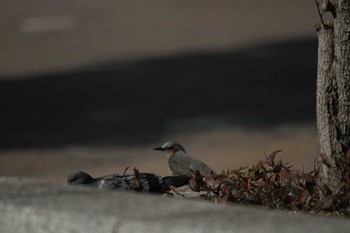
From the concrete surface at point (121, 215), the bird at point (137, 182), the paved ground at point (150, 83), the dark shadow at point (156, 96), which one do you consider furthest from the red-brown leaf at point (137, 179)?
the dark shadow at point (156, 96)

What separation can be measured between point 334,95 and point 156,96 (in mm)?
5947

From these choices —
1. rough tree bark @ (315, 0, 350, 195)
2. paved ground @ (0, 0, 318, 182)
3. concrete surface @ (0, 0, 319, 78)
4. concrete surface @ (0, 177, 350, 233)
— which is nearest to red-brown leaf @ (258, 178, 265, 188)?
rough tree bark @ (315, 0, 350, 195)

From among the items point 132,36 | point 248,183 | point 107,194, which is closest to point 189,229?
point 107,194

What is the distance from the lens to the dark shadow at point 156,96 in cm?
960

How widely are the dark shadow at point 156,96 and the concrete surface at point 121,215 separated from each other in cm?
547

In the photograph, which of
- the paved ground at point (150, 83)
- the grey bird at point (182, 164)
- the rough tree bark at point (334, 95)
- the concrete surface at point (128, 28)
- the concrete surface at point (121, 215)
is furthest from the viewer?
the concrete surface at point (128, 28)

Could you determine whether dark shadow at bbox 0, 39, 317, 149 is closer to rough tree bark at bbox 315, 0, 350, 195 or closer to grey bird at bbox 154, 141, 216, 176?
grey bird at bbox 154, 141, 216, 176

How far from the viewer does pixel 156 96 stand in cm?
1058

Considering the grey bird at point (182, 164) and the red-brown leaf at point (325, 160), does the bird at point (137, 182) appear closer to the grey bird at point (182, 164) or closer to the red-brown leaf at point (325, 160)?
the grey bird at point (182, 164)

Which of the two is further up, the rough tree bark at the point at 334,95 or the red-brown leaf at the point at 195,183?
the rough tree bark at the point at 334,95

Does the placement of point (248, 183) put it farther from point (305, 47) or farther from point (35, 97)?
point (305, 47)

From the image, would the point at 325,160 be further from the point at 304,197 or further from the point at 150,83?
the point at 150,83

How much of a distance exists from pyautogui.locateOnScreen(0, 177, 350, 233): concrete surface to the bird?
991mm

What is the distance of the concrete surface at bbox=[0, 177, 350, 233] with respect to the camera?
10.7 ft
